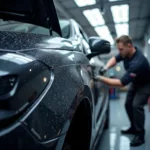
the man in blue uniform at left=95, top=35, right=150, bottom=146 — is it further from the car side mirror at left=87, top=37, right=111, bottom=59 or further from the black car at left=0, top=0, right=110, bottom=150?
the black car at left=0, top=0, right=110, bottom=150

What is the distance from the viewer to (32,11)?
1294 mm

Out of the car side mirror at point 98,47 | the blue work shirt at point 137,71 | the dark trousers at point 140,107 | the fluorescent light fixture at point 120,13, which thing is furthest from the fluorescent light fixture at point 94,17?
the car side mirror at point 98,47

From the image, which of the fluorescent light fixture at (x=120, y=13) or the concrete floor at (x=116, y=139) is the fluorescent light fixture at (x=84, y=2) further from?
the concrete floor at (x=116, y=139)

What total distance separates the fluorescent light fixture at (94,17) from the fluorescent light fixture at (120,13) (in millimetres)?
505

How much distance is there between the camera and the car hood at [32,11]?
4.07 feet

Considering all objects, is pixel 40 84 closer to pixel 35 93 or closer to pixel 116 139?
pixel 35 93

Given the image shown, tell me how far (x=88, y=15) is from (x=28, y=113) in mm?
7503

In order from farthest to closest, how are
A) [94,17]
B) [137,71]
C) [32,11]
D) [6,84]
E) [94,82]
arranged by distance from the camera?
1. [94,17]
2. [137,71]
3. [94,82]
4. [32,11]
5. [6,84]

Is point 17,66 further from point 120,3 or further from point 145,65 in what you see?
point 120,3

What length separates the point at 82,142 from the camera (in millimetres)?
1194

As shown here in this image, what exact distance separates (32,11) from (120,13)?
6956mm

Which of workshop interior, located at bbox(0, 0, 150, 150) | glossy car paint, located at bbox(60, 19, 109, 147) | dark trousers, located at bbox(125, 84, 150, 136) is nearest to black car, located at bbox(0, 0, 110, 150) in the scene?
workshop interior, located at bbox(0, 0, 150, 150)

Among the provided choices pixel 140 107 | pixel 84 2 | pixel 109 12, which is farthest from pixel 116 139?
pixel 109 12

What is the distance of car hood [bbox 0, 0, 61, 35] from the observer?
4.07 feet
